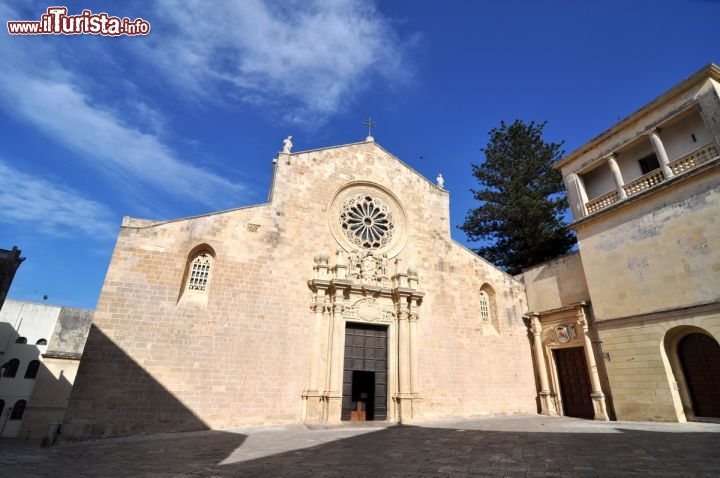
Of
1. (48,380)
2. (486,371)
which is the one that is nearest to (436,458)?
(486,371)

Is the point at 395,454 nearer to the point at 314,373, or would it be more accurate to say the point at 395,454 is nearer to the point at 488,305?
the point at 314,373

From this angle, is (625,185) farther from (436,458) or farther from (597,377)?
(436,458)

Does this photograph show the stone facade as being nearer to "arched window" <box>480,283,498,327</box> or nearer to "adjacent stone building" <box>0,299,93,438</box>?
"arched window" <box>480,283,498,327</box>

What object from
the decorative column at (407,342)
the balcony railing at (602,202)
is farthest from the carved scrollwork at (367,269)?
the balcony railing at (602,202)

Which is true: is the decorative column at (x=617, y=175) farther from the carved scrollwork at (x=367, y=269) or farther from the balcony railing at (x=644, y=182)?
the carved scrollwork at (x=367, y=269)

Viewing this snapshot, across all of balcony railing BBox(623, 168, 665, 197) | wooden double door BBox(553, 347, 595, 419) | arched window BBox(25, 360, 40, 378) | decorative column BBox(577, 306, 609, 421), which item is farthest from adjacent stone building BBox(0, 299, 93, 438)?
balcony railing BBox(623, 168, 665, 197)

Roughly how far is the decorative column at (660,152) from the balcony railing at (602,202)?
5.58ft

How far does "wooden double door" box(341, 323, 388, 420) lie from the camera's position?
13062mm

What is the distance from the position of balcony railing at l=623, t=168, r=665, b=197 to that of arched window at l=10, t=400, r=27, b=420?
3750 cm

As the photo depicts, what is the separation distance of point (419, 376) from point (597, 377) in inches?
256

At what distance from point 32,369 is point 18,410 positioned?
2.66 m

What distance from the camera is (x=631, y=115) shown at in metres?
13.2

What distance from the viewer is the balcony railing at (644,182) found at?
482 inches

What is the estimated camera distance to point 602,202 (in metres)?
14.0
